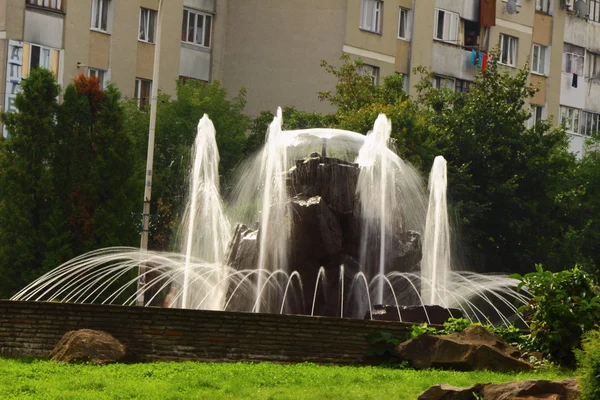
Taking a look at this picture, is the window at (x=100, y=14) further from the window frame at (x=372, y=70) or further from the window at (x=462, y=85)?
the window at (x=462, y=85)

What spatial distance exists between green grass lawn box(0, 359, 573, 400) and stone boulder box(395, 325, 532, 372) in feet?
1.47

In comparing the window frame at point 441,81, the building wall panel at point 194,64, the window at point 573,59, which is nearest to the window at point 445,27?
the window frame at point 441,81

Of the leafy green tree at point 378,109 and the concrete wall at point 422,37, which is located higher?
the concrete wall at point 422,37

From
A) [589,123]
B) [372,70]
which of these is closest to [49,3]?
[372,70]

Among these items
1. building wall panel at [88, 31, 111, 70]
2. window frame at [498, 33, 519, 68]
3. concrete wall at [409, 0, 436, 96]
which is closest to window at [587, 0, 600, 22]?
window frame at [498, 33, 519, 68]

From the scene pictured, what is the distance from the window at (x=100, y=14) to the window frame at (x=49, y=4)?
1.55 m

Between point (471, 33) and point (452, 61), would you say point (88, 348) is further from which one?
point (471, 33)

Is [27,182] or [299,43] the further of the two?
[299,43]

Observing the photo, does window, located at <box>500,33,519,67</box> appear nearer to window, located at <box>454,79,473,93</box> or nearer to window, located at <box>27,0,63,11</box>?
window, located at <box>454,79,473,93</box>

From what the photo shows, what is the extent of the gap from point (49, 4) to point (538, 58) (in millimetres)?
23336

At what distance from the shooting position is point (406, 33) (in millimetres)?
49938

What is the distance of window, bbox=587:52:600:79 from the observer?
58.0 m

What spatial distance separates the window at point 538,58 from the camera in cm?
5597

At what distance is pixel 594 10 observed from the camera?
5838 cm
